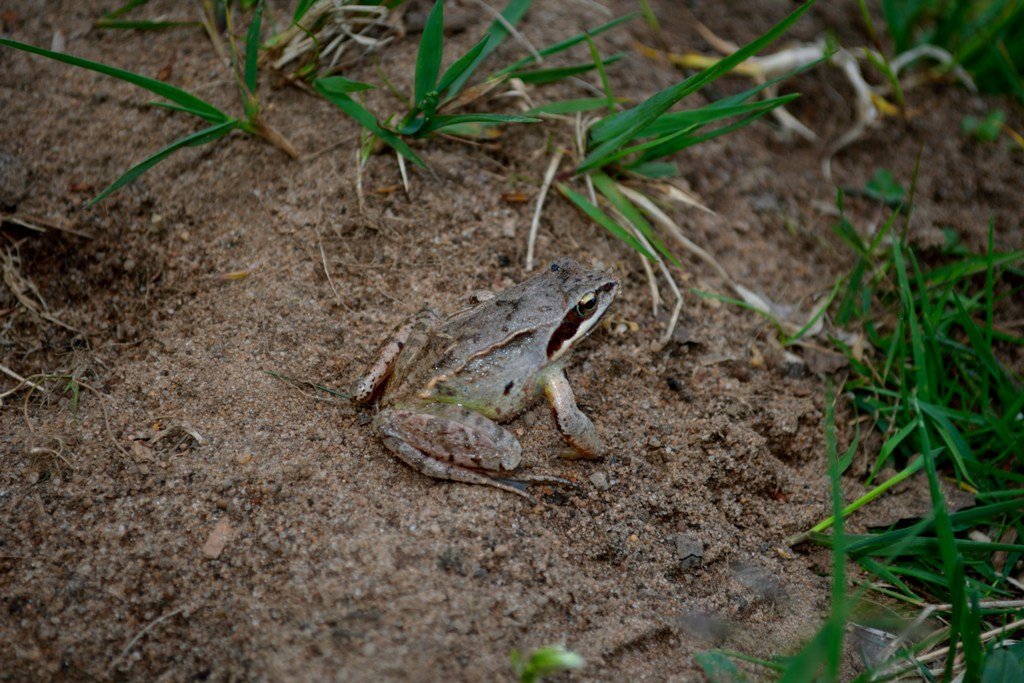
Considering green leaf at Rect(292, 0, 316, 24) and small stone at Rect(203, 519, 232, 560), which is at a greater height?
green leaf at Rect(292, 0, 316, 24)

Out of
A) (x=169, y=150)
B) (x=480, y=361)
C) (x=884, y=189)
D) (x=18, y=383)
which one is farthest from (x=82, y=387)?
(x=884, y=189)

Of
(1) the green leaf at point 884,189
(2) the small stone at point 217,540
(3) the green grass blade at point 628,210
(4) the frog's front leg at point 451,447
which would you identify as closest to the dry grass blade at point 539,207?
(3) the green grass blade at point 628,210

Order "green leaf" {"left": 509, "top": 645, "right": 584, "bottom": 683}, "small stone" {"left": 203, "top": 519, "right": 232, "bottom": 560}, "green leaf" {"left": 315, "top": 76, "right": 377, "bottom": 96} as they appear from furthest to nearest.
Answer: "green leaf" {"left": 315, "top": 76, "right": 377, "bottom": 96}, "small stone" {"left": 203, "top": 519, "right": 232, "bottom": 560}, "green leaf" {"left": 509, "top": 645, "right": 584, "bottom": 683}

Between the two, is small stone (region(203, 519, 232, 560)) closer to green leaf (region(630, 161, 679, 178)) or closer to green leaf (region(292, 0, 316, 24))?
green leaf (region(292, 0, 316, 24))

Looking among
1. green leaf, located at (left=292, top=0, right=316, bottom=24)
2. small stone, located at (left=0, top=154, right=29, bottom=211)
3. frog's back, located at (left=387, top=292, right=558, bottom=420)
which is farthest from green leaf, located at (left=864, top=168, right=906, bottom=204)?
small stone, located at (left=0, top=154, right=29, bottom=211)

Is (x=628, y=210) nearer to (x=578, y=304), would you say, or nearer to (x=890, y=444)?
(x=578, y=304)
